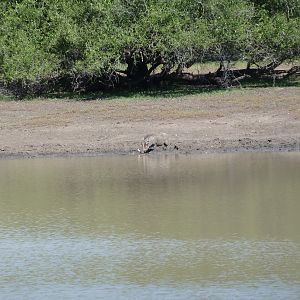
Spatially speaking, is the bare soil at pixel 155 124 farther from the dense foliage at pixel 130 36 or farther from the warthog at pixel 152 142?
the dense foliage at pixel 130 36

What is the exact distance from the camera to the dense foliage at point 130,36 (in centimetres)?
2072

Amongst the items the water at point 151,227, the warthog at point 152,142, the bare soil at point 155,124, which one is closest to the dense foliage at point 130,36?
the bare soil at point 155,124

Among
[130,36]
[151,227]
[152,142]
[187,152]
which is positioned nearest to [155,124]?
[152,142]

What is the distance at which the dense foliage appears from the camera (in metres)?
20.7

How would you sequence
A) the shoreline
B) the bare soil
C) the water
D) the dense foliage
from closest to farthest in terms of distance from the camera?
→ the water
the shoreline
the bare soil
the dense foliage

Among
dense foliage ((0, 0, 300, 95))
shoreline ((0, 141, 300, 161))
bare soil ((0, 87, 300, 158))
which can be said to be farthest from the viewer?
Answer: dense foliage ((0, 0, 300, 95))

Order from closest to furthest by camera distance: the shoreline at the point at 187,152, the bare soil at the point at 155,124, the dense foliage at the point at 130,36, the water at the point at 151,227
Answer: the water at the point at 151,227, the shoreline at the point at 187,152, the bare soil at the point at 155,124, the dense foliage at the point at 130,36

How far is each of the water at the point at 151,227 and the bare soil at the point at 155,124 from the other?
24.6 inches

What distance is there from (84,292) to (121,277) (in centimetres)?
56

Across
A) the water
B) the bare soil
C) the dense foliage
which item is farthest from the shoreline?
the dense foliage

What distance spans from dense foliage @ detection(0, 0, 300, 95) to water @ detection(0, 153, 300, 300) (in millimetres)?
5697

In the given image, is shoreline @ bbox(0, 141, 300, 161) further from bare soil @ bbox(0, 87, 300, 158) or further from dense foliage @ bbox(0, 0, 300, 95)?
dense foliage @ bbox(0, 0, 300, 95)

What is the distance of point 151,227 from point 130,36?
10341 mm

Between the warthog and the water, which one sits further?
the warthog
